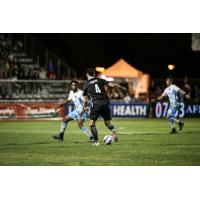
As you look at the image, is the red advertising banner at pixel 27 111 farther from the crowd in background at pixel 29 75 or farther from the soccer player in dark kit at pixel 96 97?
the soccer player in dark kit at pixel 96 97

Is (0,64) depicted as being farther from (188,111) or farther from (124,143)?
(124,143)

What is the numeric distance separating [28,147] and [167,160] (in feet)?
11.4

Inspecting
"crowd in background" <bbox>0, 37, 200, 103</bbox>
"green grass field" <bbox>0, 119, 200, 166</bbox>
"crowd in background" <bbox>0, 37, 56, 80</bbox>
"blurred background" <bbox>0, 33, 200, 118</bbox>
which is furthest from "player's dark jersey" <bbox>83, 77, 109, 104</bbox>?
"crowd in background" <bbox>0, 37, 56, 80</bbox>

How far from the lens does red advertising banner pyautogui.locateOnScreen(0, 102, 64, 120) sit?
2448 cm

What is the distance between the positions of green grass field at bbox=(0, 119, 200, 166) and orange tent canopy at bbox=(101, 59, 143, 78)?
911 cm

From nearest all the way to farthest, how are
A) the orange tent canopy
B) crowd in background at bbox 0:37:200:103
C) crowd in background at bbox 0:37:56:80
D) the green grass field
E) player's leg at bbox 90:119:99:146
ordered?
the green grass field < player's leg at bbox 90:119:99:146 < crowd in background at bbox 0:37:200:103 < crowd in background at bbox 0:37:56:80 < the orange tent canopy

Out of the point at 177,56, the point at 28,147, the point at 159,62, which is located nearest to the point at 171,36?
the point at 177,56

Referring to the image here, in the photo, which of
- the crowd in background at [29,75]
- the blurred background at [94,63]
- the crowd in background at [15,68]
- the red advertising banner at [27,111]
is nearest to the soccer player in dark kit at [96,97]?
the blurred background at [94,63]

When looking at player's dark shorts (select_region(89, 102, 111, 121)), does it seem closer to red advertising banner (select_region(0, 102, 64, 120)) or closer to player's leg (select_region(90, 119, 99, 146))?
player's leg (select_region(90, 119, 99, 146))

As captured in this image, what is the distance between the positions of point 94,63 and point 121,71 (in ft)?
16.5

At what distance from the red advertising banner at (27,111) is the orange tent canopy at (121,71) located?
161 inches

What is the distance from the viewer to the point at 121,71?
28.7 metres

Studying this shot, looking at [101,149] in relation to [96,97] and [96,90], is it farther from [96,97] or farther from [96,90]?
[96,90]
